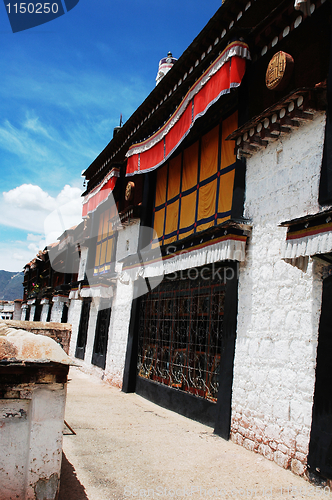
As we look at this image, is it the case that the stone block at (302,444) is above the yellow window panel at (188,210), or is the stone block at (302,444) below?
below

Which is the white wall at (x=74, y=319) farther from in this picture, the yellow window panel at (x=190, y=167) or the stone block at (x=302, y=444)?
the stone block at (x=302, y=444)

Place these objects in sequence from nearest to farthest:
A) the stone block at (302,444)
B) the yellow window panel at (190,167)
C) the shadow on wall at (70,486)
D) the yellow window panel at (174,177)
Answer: the shadow on wall at (70,486), the stone block at (302,444), the yellow window panel at (190,167), the yellow window panel at (174,177)

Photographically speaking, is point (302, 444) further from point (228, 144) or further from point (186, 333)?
point (228, 144)

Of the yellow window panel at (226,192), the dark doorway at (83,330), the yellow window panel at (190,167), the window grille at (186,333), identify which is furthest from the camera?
the dark doorway at (83,330)

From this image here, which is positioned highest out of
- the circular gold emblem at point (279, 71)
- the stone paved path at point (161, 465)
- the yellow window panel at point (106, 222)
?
the circular gold emblem at point (279, 71)

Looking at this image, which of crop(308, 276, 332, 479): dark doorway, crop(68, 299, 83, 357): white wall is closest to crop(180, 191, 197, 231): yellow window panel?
crop(308, 276, 332, 479): dark doorway

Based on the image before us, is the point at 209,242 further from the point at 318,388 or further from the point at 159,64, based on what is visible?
the point at 159,64

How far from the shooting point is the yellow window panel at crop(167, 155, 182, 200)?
7996 millimetres

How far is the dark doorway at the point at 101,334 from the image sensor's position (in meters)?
10.8

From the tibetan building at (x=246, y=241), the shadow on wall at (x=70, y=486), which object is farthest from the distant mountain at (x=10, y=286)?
the shadow on wall at (x=70, y=486)

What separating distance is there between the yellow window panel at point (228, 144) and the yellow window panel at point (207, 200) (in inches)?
15.7

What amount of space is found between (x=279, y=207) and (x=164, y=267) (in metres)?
2.69

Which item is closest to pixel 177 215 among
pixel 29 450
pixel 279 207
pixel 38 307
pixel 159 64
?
pixel 279 207

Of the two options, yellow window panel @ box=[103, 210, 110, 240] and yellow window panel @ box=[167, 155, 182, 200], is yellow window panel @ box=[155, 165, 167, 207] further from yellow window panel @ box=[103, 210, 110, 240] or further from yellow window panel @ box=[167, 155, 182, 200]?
yellow window panel @ box=[103, 210, 110, 240]
